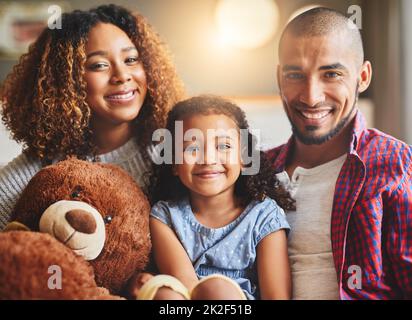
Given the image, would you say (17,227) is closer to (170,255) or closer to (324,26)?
(170,255)

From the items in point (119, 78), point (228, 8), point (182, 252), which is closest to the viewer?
point (182, 252)

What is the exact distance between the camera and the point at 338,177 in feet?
3.22

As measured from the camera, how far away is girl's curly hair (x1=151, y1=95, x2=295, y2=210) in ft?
3.25

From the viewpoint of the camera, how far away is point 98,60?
108 cm

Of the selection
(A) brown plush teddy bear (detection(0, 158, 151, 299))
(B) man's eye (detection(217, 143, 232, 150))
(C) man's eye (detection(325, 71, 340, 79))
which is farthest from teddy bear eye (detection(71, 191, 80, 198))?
(C) man's eye (detection(325, 71, 340, 79))

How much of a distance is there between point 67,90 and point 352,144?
0.57m

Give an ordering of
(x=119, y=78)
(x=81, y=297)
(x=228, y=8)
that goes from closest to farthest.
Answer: (x=81, y=297), (x=119, y=78), (x=228, y=8)

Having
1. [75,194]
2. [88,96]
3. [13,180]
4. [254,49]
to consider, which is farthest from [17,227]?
[254,49]

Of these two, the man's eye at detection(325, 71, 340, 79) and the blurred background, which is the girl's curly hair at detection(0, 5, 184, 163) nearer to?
the blurred background

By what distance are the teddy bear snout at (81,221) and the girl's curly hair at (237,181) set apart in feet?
0.65

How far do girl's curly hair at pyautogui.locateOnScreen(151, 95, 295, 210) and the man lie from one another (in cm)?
3

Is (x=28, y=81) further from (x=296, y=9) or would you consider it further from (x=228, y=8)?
(x=296, y=9)
